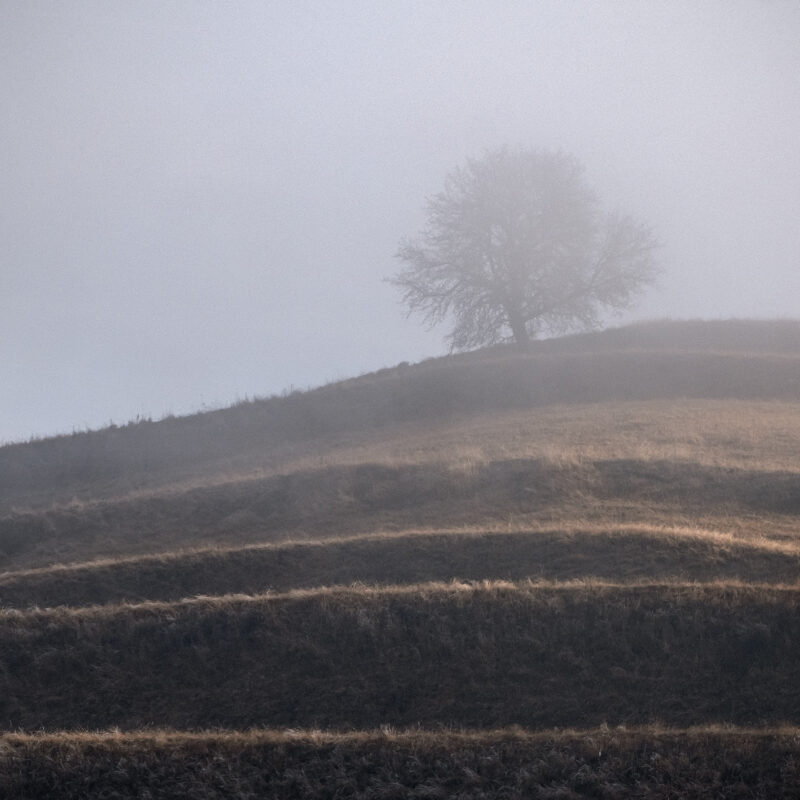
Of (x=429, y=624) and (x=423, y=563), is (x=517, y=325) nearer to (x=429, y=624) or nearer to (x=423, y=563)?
(x=423, y=563)

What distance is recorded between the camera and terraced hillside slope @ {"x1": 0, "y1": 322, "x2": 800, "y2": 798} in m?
9.46

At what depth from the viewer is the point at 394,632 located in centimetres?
1264

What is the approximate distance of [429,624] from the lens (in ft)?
41.6

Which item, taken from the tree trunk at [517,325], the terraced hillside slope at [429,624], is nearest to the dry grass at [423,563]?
the terraced hillside slope at [429,624]

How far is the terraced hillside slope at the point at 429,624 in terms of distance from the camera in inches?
372

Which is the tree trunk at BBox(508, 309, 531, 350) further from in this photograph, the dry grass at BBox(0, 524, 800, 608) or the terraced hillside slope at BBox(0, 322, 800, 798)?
the dry grass at BBox(0, 524, 800, 608)

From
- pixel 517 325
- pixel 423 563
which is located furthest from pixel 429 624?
pixel 517 325

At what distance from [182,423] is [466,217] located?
55.8 ft

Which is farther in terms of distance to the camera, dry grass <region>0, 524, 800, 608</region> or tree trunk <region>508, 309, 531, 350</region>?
tree trunk <region>508, 309, 531, 350</region>

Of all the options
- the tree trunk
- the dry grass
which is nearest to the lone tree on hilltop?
the tree trunk

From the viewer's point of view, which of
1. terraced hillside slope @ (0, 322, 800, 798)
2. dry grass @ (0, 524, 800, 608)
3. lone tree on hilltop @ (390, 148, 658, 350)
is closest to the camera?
terraced hillside slope @ (0, 322, 800, 798)

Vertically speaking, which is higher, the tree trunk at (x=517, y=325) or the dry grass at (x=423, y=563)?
the tree trunk at (x=517, y=325)

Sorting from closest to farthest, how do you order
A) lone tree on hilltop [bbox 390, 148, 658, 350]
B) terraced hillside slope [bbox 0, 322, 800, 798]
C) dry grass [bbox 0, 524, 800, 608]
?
terraced hillside slope [bbox 0, 322, 800, 798], dry grass [bbox 0, 524, 800, 608], lone tree on hilltop [bbox 390, 148, 658, 350]

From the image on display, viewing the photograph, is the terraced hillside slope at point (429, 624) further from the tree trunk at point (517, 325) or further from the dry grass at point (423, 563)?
the tree trunk at point (517, 325)
